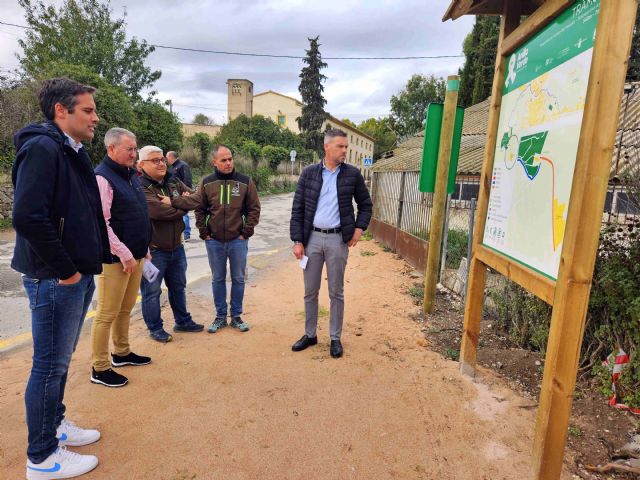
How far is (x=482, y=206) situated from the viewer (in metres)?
3.07

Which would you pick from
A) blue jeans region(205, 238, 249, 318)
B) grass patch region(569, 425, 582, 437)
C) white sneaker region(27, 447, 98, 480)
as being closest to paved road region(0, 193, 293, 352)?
blue jeans region(205, 238, 249, 318)

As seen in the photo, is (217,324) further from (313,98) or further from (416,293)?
(313,98)

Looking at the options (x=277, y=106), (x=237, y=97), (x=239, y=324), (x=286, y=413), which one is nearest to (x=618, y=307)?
(x=286, y=413)

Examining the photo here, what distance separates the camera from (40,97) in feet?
6.58

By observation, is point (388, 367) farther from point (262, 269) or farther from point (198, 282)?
point (262, 269)

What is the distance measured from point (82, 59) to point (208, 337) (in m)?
23.9

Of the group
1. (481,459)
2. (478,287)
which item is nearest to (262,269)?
(478,287)

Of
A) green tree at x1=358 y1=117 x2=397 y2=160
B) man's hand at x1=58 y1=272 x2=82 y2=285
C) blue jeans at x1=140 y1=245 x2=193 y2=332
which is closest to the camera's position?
man's hand at x1=58 y1=272 x2=82 y2=285

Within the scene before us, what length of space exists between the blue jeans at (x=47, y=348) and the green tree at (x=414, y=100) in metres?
51.4

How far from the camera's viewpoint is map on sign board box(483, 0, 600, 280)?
6.49 ft

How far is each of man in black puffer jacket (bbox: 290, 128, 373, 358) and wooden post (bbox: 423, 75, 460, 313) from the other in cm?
137

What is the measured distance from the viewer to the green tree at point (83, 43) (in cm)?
2148

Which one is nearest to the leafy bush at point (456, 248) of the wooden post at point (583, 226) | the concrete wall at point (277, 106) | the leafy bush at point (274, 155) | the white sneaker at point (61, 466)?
the wooden post at point (583, 226)

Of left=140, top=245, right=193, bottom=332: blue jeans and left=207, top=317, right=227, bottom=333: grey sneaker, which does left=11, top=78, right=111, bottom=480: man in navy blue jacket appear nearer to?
left=140, top=245, right=193, bottom=332: blue jeans
